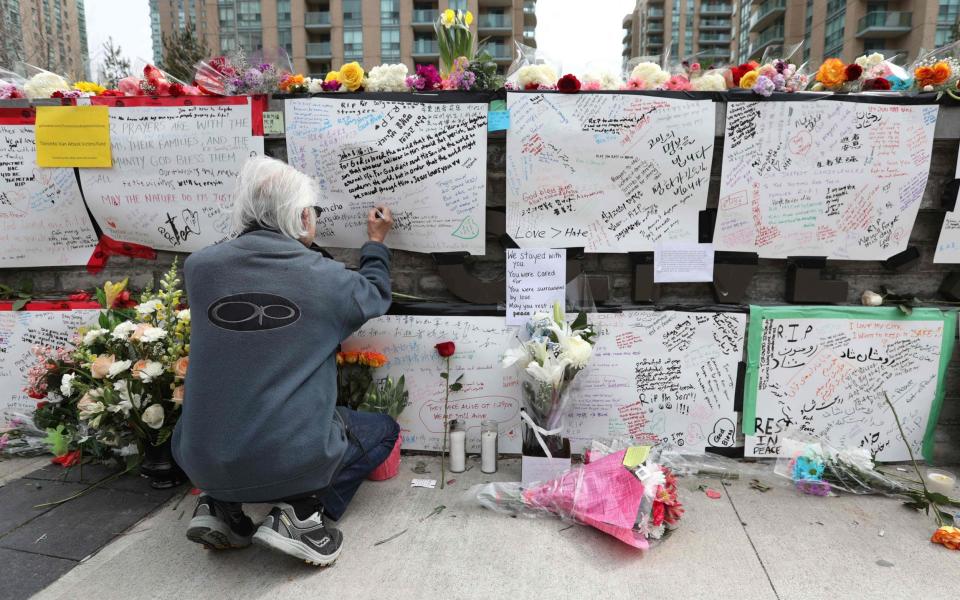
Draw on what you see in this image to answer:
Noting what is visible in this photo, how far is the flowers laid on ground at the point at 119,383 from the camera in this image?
265cm

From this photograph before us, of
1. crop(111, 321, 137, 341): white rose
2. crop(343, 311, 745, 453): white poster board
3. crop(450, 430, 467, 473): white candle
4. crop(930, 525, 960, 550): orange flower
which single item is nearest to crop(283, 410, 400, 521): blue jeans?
crop(450, 430, 467, 473): white candle

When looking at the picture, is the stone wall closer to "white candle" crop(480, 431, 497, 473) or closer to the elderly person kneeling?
"white candle" crop(480, 431, 497, 473)

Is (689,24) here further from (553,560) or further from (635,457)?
(553,560)

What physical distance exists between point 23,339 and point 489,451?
2.95 m

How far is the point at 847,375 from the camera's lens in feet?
9.80

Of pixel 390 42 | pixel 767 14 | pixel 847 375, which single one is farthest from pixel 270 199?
pixel 767 14

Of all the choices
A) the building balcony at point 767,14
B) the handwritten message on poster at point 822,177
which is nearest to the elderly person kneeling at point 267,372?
the handwritten message on poster at point 822,177

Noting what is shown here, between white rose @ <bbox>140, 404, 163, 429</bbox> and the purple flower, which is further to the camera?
the purple flower

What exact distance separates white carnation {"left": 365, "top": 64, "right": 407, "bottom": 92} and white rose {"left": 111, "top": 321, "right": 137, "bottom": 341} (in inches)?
69.6

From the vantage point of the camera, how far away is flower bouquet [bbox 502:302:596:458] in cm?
258

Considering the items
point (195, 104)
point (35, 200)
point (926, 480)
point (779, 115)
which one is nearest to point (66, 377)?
point (35, 200)

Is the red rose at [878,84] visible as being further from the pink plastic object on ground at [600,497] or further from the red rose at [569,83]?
the pink plastic object on ground at [600,497]

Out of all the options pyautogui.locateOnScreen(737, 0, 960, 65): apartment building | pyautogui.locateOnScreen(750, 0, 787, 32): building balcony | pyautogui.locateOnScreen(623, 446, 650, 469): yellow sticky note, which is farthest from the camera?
pyautogui.locateOnScreen(750, 0, 787, 32): building balcony

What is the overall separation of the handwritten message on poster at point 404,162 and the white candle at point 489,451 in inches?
40.1
